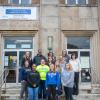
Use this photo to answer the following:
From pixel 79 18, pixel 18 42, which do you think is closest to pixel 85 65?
pixel 79 18

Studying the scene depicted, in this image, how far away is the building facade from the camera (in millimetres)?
16078

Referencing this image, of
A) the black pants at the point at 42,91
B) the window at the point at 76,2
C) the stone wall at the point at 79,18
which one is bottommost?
the black pants at the point at 42,91

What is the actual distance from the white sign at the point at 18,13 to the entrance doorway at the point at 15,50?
112 centimetres

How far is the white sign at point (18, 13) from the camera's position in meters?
16.2

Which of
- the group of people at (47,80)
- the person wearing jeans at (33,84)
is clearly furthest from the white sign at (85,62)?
the person wearing jeans at (33,84)

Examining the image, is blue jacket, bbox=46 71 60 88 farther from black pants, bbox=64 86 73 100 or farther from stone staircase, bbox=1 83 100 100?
stone staircase, bbox=1 83 100 100

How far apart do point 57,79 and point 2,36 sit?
19.1ft

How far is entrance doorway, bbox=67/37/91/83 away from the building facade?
0.05 m

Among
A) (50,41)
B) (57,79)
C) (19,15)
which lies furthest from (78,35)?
(57,79)

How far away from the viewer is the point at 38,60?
44.3ft

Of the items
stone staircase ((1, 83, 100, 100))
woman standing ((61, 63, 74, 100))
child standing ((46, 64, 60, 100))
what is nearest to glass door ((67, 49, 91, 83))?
stone staircase ((1, 83, 100, 100))

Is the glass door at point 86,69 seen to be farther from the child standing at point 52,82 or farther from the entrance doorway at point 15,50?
the child standing at point 52,82

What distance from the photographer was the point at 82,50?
55.1 feet

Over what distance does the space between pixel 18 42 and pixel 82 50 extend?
133 inches
